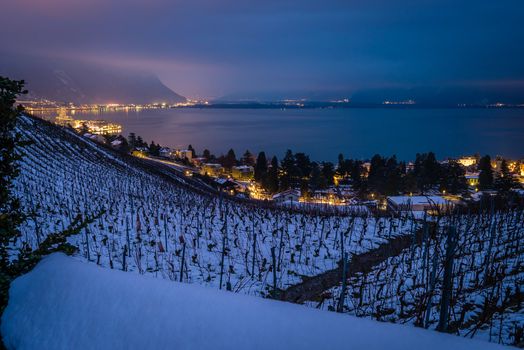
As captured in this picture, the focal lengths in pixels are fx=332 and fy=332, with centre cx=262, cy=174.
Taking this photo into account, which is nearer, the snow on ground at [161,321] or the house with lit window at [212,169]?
the snow on ground at [161,321]

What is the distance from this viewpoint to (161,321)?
284 cm

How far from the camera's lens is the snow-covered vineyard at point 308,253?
4593mm

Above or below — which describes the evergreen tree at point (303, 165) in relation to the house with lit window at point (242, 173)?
above

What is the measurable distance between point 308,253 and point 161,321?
23.5 feet

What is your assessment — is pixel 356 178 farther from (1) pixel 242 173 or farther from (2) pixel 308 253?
(2) pixel 308 253

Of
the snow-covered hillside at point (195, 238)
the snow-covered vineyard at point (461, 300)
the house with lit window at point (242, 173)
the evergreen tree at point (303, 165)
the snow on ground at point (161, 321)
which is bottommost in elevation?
the house with lit window at point (242, 173)

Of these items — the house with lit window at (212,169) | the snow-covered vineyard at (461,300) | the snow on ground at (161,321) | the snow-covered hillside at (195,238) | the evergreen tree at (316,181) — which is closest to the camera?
the snow on ground at (161,321)

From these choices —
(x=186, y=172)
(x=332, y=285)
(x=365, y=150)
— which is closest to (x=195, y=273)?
(x=332, y=285)

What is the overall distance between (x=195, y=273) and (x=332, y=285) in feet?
10.5

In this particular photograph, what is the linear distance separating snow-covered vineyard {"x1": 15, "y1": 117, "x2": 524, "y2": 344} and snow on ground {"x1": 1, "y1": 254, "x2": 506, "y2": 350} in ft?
4.98

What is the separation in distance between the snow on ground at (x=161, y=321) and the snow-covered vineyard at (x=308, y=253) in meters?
1.52

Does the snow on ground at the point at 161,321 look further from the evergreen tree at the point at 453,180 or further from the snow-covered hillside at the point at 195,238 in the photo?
the evergreen tree at the point at 453,180

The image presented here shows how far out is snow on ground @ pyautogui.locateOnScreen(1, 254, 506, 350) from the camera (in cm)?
250

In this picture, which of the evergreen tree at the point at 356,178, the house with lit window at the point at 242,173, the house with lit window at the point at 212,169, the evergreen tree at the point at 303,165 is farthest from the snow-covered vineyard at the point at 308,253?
the house with lit window at the point at 242,173
